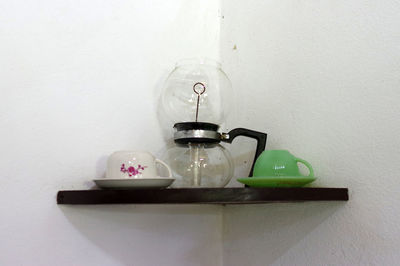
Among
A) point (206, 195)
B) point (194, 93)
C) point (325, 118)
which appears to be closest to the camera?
point (206, 195)

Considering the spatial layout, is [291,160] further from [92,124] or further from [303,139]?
[92,124]

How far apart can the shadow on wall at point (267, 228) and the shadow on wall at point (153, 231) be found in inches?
2.1

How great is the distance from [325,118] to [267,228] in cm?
32

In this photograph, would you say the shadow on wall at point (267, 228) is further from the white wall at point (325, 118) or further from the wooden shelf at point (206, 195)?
the wooden shelf at point (206, 195)

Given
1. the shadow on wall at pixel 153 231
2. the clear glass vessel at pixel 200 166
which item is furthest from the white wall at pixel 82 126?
the clear glass vessel at pixel 200 166

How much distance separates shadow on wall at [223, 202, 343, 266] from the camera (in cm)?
81

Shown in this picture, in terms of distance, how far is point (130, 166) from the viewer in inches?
28.4

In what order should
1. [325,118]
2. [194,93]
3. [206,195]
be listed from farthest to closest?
[194,93] < [325,118] < [206,195]

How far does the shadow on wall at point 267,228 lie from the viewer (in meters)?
0.81

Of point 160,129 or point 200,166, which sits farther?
point 160,129

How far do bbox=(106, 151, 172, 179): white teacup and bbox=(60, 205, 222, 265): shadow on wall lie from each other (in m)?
0.15

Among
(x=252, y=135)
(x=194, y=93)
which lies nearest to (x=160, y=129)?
(x=194, y=93)

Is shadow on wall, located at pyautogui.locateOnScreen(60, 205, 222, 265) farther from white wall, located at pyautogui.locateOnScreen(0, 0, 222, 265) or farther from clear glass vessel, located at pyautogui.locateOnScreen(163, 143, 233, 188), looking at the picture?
clear glass vessel, located at pyautogui.locateOnScreen(163, 143, 233, 188)

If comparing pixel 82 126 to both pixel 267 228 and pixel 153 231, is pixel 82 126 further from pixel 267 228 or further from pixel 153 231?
pixel 267 228
